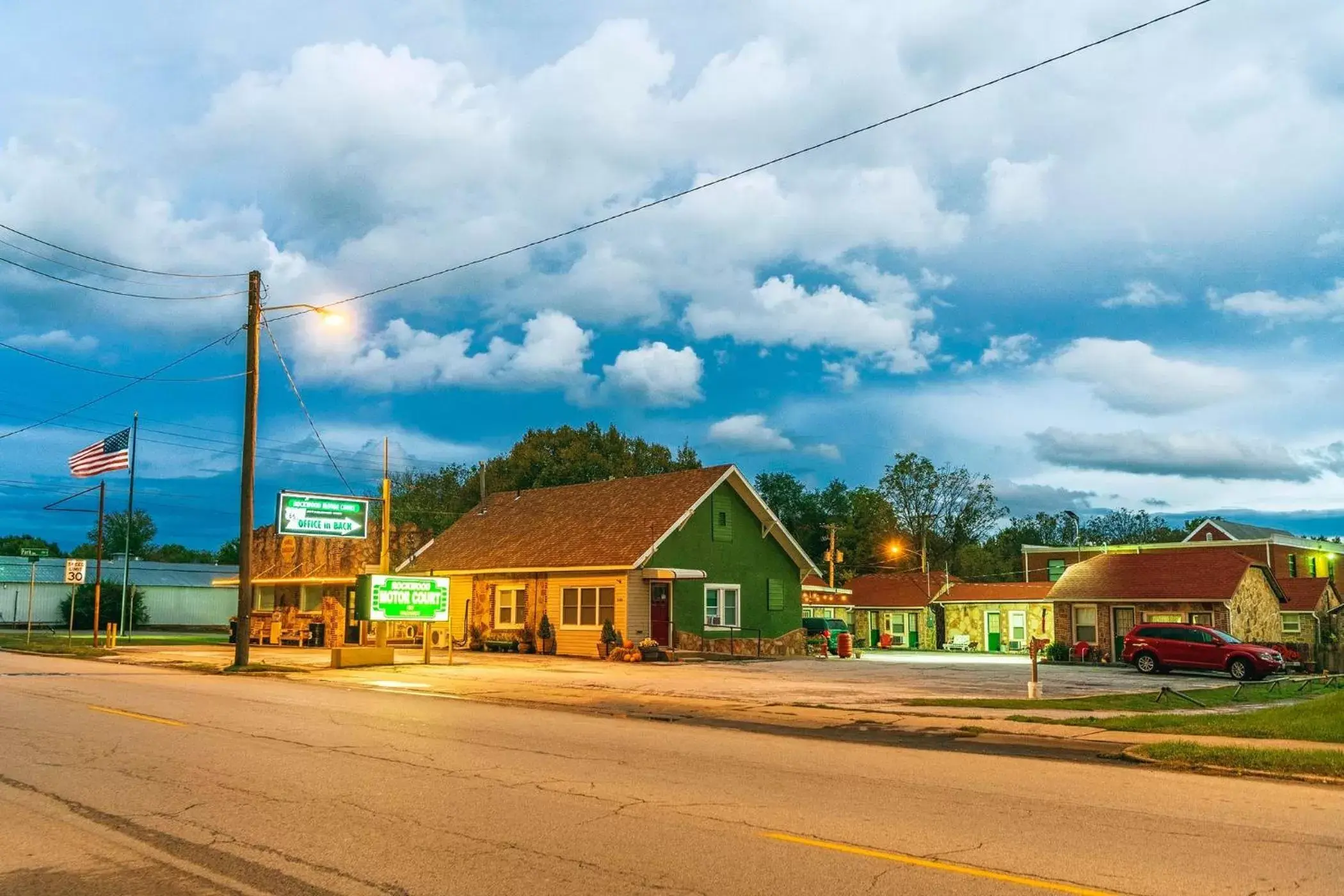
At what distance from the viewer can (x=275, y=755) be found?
1220 cm

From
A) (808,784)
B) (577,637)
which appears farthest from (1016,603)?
(808,784)

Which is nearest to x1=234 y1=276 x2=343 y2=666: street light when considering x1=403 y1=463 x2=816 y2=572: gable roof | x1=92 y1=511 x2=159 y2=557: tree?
x1=403 y1=463 x2=816 y2=572: gable roof

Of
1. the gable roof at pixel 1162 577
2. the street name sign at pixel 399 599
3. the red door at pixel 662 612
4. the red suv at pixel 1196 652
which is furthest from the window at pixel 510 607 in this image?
the gable roof at pixel 1162 577

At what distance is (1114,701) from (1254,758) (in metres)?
8.78

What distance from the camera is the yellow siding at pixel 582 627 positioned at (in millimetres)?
36188

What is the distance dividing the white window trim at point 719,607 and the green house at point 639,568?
43 millimetres

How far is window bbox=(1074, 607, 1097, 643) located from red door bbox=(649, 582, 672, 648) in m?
19.0

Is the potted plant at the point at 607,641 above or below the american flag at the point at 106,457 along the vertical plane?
below

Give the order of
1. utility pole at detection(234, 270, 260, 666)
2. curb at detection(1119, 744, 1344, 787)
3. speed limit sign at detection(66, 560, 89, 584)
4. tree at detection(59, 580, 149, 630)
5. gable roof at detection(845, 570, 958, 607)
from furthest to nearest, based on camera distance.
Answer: gable roof at detection(845, 570, 958, 607) < tree at detection(59, 580, 149, 630) < speed limit sign at detection(66, 560, 89, 584) < utility pole at detection(234, 270, 260, 666) < curb at detection(1119, 744, 1344, 787)

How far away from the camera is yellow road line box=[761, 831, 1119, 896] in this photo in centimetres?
674

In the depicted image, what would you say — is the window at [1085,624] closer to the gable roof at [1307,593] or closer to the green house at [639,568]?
the green house at [639,568]

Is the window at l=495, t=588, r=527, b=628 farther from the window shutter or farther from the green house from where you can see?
the window shutter

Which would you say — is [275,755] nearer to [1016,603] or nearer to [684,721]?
[684,721]

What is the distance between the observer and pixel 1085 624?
46.0m
